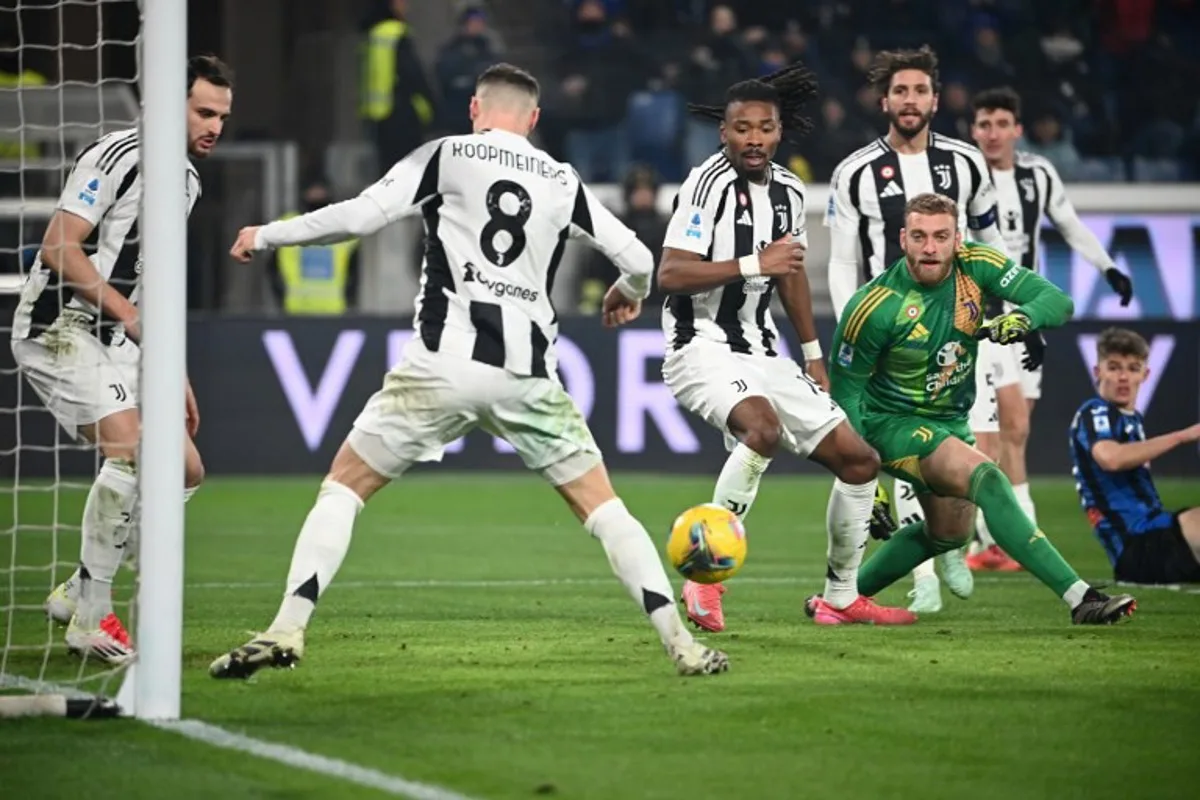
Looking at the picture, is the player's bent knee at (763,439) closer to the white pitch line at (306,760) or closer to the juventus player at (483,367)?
the juventus player at (483,367)

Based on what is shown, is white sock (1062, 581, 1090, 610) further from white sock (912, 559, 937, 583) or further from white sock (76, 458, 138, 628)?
white sock (76, 458, 138, 628)

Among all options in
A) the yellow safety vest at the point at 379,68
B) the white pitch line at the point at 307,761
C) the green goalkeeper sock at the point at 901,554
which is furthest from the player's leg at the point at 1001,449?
the yellow safety vest at the point at 379,68

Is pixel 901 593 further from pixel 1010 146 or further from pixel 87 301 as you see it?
pixel 87 301

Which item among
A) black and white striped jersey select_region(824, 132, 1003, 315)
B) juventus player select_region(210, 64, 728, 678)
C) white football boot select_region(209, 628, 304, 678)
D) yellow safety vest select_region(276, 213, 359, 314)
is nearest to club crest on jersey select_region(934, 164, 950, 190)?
black and white striped jersey select_region(824, 132, 1003, 315)

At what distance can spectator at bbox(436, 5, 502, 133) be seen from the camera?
19.3 metres

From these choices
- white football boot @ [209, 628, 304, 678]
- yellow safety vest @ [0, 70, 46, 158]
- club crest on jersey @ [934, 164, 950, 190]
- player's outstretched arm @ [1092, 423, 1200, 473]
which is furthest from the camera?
yellow safety vest @ [0, 70, 46, 158]

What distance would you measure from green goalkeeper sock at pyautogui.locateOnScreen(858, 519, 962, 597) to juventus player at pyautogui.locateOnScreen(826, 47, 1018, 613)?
0.85 m

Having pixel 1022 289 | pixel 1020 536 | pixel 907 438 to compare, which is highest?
pixel 1022 289

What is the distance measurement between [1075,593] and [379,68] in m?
13.0

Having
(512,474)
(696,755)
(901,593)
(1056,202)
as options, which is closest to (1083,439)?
(901,593)

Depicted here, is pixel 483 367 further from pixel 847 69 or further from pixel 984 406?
pixel 847 69

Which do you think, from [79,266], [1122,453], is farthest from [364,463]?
[1122,453]

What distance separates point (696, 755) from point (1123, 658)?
2410 mm

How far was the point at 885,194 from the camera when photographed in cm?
968
